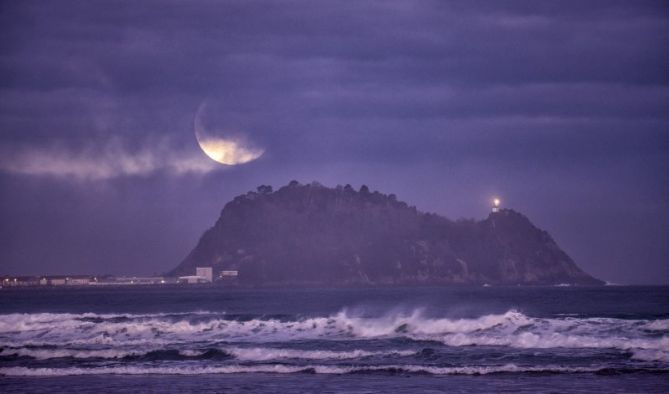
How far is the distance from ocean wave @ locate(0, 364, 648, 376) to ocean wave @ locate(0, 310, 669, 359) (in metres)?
3.75

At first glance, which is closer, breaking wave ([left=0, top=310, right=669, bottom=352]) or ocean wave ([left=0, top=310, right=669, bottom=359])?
breaking wave ([left=0, top=310, right=669, bottom=352])

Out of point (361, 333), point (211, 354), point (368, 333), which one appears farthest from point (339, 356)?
point (361, 333)

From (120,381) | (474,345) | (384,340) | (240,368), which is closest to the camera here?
(120,381)

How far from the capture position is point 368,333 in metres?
44.0

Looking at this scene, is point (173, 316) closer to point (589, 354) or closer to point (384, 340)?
point (384, 340)

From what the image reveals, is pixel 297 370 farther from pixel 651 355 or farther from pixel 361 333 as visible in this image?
pixel 651 355

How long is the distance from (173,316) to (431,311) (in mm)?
25010

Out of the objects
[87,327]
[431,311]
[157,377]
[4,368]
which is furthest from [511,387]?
[431,311]

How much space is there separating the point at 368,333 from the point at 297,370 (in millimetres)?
12348

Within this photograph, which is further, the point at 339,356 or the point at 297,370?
the point at 339,356

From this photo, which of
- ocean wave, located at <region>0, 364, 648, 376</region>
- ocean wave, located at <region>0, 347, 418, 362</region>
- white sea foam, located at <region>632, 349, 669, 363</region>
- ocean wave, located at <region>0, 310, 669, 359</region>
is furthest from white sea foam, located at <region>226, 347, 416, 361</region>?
white sea foam, located at <region>632, 349, 669, 363</region>

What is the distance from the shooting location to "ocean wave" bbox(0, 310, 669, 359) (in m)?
38.5

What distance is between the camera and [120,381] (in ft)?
98.2

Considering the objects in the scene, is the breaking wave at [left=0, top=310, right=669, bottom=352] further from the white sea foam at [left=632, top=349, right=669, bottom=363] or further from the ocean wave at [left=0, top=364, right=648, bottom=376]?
the ocean wave at [left=0, top=364, right=648, bottom=376]
